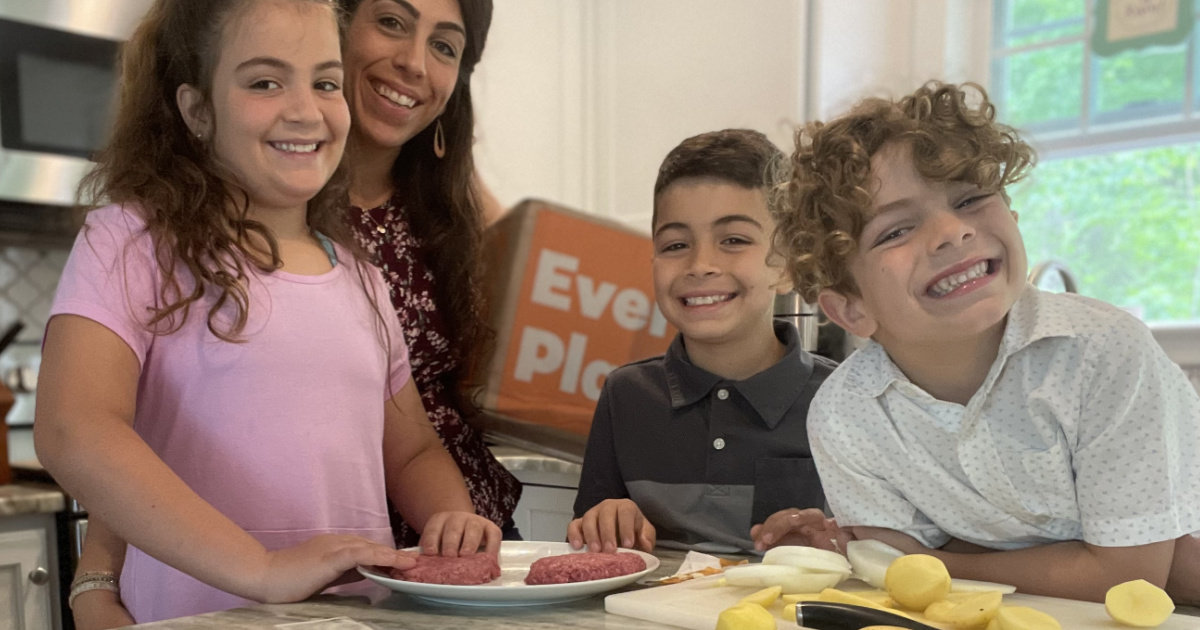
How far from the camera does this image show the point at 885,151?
1079mm

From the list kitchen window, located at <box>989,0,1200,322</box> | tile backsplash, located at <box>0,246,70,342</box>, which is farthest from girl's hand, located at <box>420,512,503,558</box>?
kitchen window, located at <box>989,0,1200,322</box>

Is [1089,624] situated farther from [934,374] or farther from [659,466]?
[659,466]

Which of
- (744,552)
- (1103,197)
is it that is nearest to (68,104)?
(744,552)

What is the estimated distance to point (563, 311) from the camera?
1.97 meters

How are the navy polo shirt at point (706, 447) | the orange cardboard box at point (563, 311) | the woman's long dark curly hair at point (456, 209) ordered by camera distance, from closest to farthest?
the navy polo shirt at point (706, 447)
the woman's long dark curly hair at point (456, 209)
the orange cardboard box at point (563, 311)

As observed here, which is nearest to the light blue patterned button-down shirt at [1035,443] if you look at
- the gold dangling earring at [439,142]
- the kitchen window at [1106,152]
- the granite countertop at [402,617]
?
the granite countertop at [402,617]

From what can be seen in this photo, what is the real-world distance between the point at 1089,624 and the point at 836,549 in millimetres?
347

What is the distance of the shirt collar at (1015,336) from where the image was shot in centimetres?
96

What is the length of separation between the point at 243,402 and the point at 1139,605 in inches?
31.2

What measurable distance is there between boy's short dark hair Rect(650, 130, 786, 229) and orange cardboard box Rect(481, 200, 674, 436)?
0.50 m

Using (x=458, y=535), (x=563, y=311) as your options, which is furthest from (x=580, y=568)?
(x=563, y=311)

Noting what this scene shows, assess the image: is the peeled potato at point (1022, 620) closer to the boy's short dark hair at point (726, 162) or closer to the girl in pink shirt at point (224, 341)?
the girl in pink shirt at point (224, 341)

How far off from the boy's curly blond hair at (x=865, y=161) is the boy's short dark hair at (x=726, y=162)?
228 millimetres

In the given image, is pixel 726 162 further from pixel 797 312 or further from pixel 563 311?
pixel 563 311
